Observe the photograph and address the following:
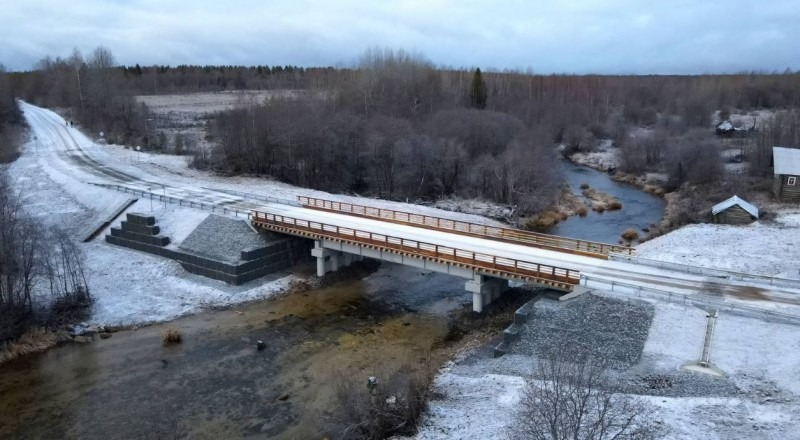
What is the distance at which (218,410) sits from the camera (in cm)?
2480

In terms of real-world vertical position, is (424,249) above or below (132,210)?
above

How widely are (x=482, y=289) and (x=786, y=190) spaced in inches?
1473

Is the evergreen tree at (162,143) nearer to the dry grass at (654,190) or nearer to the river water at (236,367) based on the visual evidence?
the river water at (236,367)

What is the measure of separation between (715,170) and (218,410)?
5916 cm

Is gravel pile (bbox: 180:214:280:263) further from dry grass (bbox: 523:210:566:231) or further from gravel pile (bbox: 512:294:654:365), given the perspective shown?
dry grass (bbox: 523:210:566:231)

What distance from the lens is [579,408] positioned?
54.0 feet

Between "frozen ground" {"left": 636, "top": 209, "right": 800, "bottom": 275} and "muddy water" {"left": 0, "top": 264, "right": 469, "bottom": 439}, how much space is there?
52.9ft

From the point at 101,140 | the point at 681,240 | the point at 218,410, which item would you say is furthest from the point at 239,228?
the point at 101,140

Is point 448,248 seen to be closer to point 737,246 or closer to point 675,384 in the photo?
point 675,384

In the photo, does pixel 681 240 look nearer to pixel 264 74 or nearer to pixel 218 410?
pixel 218 410

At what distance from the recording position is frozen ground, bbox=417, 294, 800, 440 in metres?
19.8

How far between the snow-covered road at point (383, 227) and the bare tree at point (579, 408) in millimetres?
8395

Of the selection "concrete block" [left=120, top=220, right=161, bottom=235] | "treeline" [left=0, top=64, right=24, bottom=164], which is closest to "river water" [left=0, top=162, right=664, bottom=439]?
"concrete block" [left=120, top=220, right=161, bottom=235]

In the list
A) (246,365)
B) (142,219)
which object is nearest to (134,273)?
(142,219)
